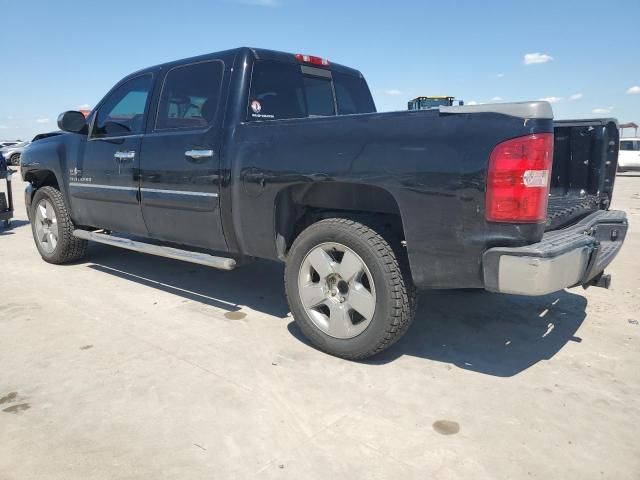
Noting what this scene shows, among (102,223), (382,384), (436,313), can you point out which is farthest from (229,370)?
(102,223)

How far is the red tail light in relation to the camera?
2.45 m

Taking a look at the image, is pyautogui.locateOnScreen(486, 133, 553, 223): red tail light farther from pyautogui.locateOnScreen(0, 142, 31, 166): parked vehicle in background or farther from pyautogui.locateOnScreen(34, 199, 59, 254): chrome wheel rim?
pyautogui.locateOnScreen(0, 142, 31, 166): parked vehicle in background

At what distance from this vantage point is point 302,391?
9.44 ft

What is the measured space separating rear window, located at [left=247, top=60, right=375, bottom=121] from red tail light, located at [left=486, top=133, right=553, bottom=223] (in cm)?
194

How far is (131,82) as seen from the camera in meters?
4.77

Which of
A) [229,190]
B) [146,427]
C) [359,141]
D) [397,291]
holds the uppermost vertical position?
[359,141]

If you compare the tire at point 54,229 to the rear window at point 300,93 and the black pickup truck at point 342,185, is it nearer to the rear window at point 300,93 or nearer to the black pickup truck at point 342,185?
the black pickup truck at point 342,185

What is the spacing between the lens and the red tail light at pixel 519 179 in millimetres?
2447

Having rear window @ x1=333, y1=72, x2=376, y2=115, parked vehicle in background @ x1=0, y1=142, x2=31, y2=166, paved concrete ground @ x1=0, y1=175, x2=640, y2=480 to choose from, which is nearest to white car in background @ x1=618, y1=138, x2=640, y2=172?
paved concrete ground @ x1=0, y1=175, x2=640, y2=480

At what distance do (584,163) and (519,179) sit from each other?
6.36ft

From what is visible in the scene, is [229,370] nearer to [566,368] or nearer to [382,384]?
[382,384]

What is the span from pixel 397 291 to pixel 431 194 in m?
0.62

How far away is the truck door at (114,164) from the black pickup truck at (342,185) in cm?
2

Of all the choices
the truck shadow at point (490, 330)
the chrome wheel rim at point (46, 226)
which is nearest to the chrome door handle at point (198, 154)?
the truck shadow at point (490, 330)
